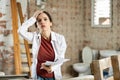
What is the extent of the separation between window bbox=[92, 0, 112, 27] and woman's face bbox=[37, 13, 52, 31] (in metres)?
4.46

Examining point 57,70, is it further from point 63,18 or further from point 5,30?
point 63,18

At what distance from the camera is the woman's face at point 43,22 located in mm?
2732

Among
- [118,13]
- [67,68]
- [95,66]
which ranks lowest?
[67,68]

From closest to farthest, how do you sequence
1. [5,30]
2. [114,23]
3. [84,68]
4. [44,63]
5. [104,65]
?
[104,65], [44,63], [5,30], [84,68], [114,23]

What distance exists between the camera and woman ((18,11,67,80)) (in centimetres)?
266

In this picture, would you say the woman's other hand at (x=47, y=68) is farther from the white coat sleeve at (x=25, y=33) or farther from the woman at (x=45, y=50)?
the white coat sleeve at (x=25, y=33)

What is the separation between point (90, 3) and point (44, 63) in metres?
4.81

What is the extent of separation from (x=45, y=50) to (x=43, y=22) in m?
0.30

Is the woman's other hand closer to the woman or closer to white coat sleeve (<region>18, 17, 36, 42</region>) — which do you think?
the woman

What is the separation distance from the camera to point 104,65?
1.78 m

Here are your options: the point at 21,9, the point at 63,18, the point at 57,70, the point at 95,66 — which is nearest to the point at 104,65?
the point at 95,66

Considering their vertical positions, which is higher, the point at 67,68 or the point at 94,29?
the point at 94,29

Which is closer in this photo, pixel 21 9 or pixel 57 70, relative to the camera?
pixel 57 70

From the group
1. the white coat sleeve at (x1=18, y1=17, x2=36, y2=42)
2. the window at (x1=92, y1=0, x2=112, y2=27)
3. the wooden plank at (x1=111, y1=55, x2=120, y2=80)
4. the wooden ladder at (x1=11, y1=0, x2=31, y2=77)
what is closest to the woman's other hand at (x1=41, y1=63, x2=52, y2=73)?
the white coat sleeve at (x1=18, y1=17, x2=36, y2=42)
